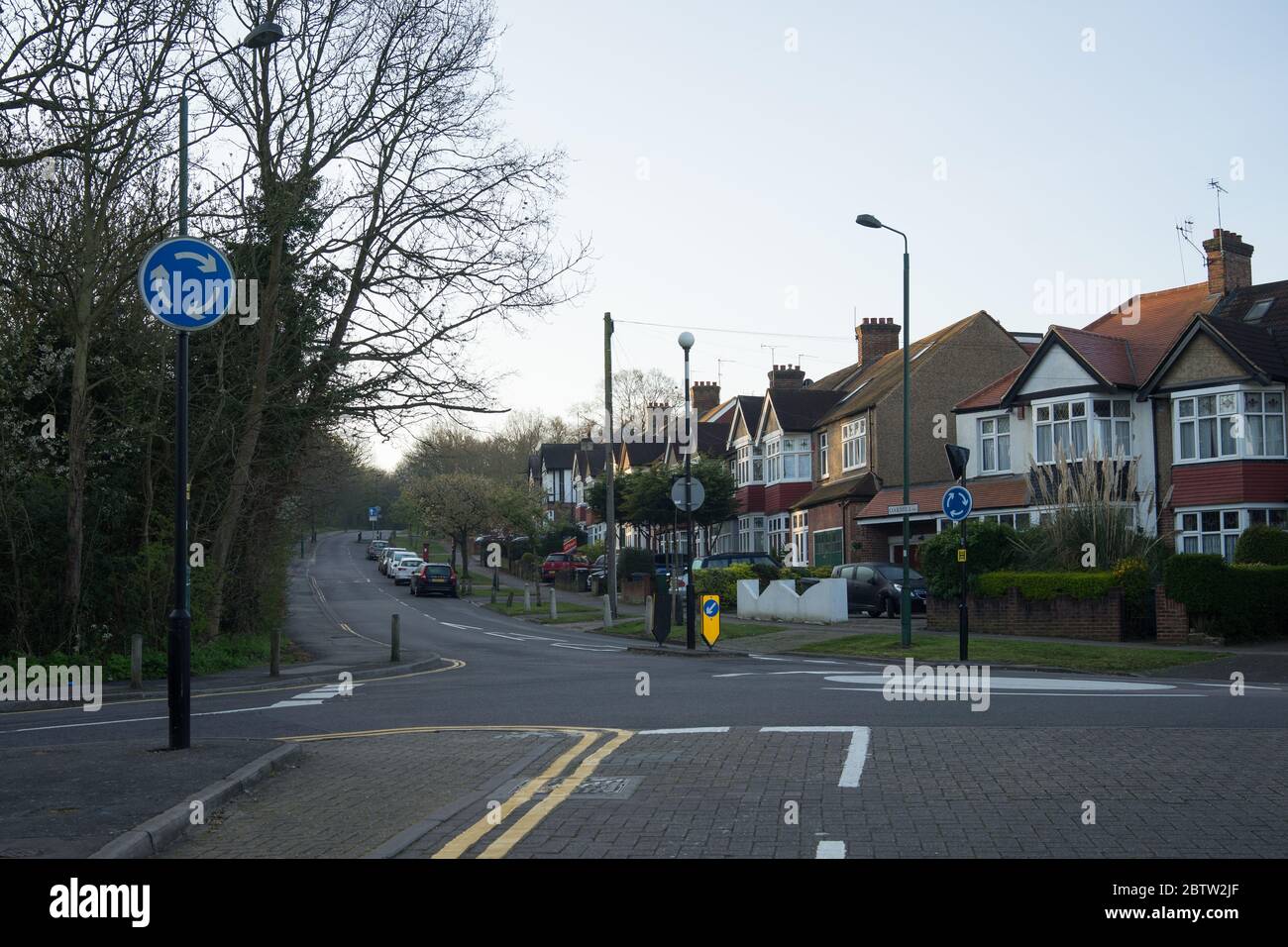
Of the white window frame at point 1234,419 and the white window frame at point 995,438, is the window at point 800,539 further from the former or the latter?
the white window frame at point 1234,419

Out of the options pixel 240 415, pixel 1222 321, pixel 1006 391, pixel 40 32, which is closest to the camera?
pixel 40 32

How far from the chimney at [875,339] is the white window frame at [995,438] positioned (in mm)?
16263

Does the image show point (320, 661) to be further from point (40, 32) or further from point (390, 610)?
point (390, 610)

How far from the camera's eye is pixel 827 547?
4938cm

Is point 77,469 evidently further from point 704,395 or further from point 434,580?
point 704,395

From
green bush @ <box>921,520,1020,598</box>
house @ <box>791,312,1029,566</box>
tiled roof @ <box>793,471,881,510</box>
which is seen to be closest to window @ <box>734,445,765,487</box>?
house @ <box>791,312,1029,566</box>

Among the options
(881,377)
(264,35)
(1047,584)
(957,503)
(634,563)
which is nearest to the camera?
(264,35)

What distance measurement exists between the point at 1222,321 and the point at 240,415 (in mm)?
25136

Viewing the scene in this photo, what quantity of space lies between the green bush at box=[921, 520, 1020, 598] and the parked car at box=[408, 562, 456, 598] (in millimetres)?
36370

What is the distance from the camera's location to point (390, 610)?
5125cm

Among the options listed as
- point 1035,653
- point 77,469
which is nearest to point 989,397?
point 1035,653

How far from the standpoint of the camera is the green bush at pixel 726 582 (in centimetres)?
4112

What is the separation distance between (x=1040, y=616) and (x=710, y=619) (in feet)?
23.9
